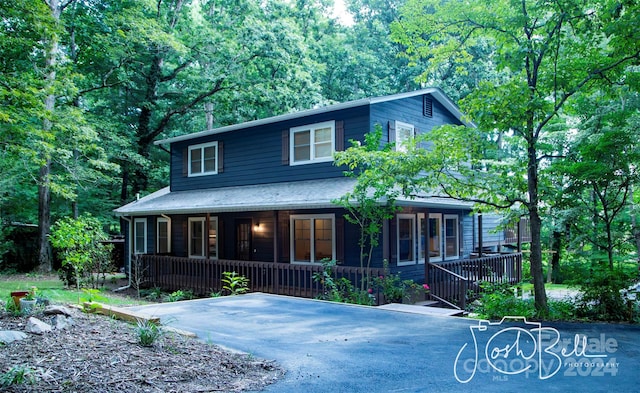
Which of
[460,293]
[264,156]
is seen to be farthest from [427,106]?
[460,293]

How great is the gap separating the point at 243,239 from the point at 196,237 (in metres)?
2.49

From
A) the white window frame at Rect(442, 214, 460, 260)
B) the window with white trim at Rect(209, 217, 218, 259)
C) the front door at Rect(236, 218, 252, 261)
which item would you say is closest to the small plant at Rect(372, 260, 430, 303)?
the white window frame at Rect(442, 214, 460, 260)

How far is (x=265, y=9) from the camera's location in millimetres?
27125

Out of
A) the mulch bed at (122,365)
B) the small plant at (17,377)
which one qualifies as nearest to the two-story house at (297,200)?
the mulch bed at (122,365)

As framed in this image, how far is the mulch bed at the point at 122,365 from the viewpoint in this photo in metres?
4.27

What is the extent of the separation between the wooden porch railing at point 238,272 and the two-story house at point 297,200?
19.7 inches

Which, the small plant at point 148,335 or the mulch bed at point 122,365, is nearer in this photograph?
the mulch bed at point 122,365

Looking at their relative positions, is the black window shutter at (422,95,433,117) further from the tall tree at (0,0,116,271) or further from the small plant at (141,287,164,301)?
the tall tree at (0,0,116,271)

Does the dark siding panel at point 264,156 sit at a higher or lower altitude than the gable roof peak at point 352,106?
lower

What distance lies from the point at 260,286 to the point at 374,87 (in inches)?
679

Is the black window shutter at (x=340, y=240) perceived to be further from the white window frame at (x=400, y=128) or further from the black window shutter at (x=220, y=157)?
the black window shutter at (x=220, y=157)

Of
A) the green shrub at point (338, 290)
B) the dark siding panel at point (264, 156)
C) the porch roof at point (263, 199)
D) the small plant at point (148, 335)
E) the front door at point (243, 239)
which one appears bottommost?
the green shrub at point (338, 290)

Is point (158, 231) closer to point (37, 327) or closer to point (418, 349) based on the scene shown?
point (37, 327)

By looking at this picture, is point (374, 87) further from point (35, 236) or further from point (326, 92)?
point (35, 236)
